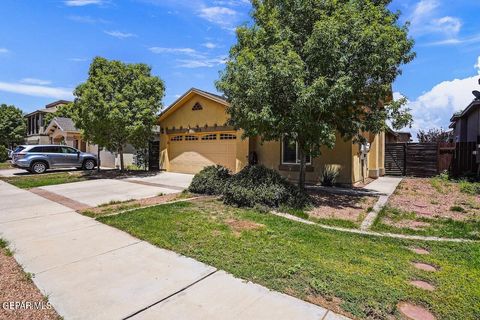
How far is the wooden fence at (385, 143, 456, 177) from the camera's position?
15953 millimetres

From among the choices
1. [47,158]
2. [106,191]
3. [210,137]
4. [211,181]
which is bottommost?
[106,191]

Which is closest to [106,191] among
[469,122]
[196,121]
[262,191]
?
[262,191]

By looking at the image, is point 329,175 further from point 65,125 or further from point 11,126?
point 11,126

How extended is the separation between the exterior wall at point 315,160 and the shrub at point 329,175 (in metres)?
0.15

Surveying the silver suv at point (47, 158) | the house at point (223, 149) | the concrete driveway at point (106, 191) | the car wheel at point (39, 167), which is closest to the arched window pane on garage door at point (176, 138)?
the house at point (223, 149)

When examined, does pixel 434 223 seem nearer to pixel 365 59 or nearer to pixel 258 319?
pixel 365 59

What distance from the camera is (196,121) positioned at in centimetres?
1709

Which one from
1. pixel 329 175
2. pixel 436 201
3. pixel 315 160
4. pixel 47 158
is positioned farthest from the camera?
pixel 47 158

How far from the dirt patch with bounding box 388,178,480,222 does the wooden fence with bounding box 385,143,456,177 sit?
11.1 ft

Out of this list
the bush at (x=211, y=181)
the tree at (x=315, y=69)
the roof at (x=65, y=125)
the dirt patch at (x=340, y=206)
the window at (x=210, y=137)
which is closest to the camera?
the dirt patch at (x=340, y=206)

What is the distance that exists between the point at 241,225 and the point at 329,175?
7141 mm

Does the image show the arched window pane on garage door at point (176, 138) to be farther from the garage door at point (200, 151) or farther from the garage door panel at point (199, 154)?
the garage door panel at point (199, 154)

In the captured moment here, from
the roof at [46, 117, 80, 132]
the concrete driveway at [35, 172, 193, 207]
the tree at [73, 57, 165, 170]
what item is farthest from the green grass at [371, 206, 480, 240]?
the roof at [46, 117, 80, 132]

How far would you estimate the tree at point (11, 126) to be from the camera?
3584 centimetres
